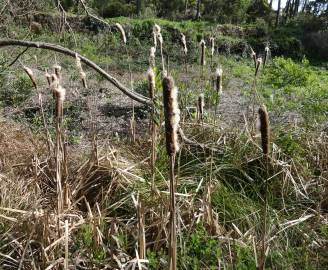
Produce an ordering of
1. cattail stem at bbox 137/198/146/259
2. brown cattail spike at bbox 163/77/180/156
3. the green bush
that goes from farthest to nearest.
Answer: the green bush < cattail stem at bbox 137/198/146/259 < brown cattail spike at bbox 163/77/180/156

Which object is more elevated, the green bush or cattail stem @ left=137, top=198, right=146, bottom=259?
cattail stem @ left=137, top=198, right=146, bottom=259

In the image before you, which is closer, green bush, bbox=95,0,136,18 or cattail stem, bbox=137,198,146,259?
cattail stem, bbox=137,198,146,259

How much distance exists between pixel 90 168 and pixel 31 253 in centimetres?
95

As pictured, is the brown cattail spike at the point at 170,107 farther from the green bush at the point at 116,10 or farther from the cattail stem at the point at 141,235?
the green bush at the point at 116,10

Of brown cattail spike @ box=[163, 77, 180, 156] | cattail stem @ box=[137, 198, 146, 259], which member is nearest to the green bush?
cattail stem @ box=[137, 198, 146, 259]

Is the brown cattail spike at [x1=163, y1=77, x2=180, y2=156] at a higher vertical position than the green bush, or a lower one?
higher

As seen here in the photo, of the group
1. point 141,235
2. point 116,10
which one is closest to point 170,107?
point 141,235

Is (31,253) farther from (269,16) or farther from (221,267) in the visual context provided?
(269,16)

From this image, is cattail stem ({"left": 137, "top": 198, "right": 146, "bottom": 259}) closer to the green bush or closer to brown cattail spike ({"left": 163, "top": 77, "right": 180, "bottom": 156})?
brown cattail spike ({"left": 163, "top": 77, "right": 180, "bottom": 156})

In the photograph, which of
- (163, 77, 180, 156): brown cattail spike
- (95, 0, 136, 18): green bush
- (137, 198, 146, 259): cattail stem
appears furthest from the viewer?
(95, 0, 136, 18): green bush

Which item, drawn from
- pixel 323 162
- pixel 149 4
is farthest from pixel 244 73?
pixel 149 4

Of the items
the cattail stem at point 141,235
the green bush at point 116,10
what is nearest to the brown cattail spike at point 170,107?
the cattail stem at point 141,235

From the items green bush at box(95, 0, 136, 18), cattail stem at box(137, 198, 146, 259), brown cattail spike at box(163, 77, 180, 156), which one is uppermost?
brown cattail spike at box(163, 77, 180, 156)

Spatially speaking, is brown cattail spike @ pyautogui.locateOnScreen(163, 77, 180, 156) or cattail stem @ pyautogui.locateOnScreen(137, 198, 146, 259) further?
cattail stem @ pyautogui.locateOnScreen(137, 198, 146, 259)
